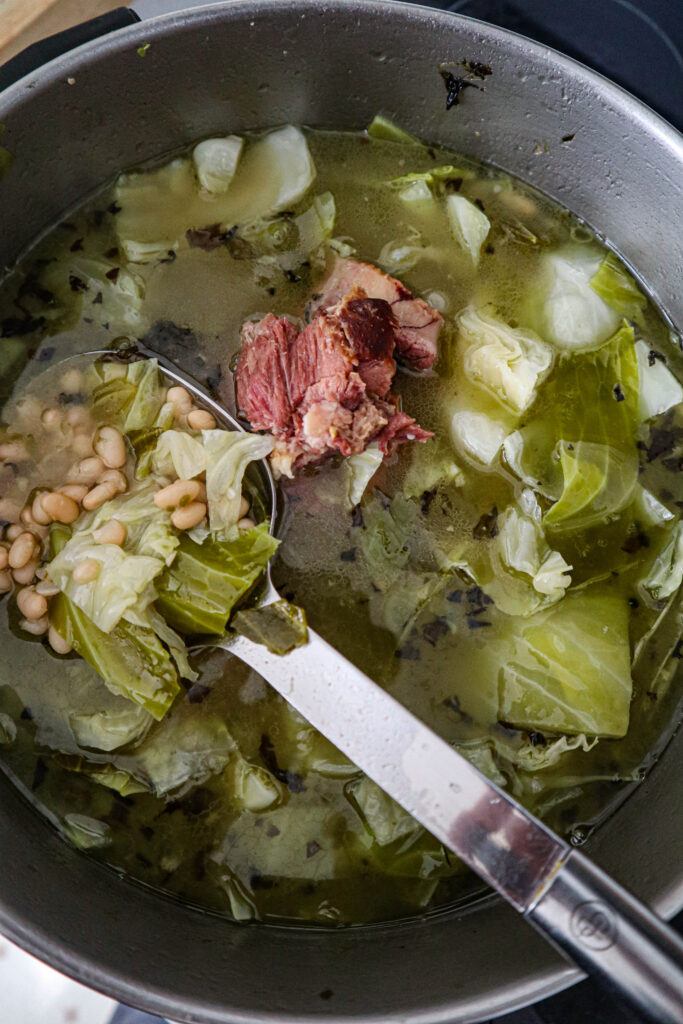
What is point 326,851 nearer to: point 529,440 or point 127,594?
point 127,594

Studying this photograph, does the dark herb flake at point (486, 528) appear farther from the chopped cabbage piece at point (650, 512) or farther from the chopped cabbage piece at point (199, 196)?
the chopped cabbage piece at point (199, 196)

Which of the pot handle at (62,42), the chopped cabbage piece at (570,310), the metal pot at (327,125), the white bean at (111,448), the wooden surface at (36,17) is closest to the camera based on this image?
the metal pot at (327,125)

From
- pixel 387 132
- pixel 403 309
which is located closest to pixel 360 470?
pixel 403 309

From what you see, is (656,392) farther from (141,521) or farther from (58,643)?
(58,643)

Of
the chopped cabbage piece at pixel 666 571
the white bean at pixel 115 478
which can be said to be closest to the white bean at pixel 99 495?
the white bean at pixel 115 478

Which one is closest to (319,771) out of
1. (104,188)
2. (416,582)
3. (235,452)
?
(416,582)

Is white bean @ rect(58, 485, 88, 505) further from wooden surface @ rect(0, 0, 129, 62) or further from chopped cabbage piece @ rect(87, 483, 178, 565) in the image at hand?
wooden surface @ rect(0, 0, 129, 62)
